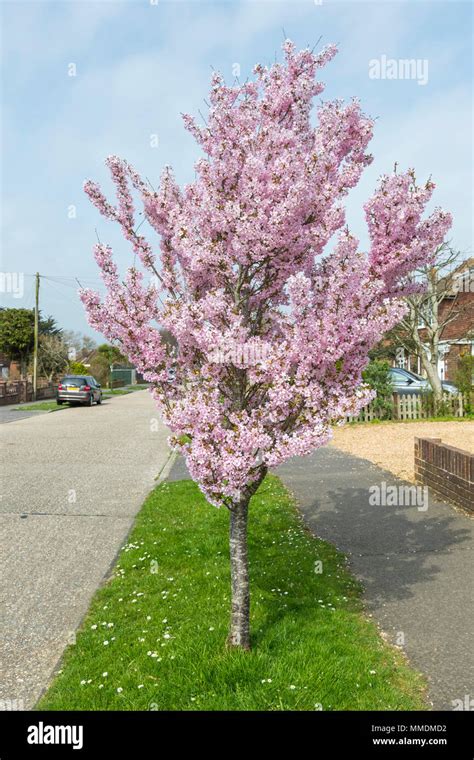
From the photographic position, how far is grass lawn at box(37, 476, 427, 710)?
13.7ft

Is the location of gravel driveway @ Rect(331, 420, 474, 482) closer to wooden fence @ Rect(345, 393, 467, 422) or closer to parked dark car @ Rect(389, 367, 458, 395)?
wooden fence @ Rect(345, 393, 467, 422)

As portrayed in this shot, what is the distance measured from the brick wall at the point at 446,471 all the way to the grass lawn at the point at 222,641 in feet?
8.80

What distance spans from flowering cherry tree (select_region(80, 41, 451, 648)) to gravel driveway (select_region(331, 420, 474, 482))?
23.9 feet

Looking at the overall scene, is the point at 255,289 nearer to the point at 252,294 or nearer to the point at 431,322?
the point at 252,294

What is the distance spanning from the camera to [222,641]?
16.2 ft

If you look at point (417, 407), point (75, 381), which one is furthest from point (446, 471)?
point (75, 381)

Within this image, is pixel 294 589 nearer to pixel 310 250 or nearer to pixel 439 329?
pixel 310 250

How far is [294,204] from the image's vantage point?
4477 mm

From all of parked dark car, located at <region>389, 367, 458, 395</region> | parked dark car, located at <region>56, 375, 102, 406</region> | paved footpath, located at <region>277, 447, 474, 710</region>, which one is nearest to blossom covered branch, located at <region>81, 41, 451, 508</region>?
paved footpath, located at <region>277, 447, 474, 710</region>

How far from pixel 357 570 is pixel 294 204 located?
444 centimetres

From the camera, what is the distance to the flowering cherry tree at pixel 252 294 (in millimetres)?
4473

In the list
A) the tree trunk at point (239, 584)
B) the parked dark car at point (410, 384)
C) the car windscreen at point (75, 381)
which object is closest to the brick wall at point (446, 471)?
the tree trunk at point (239, 584)

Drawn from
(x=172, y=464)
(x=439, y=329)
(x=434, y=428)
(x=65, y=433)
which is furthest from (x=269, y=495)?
(x=439, y=329)

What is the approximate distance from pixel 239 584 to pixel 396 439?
499 inches
